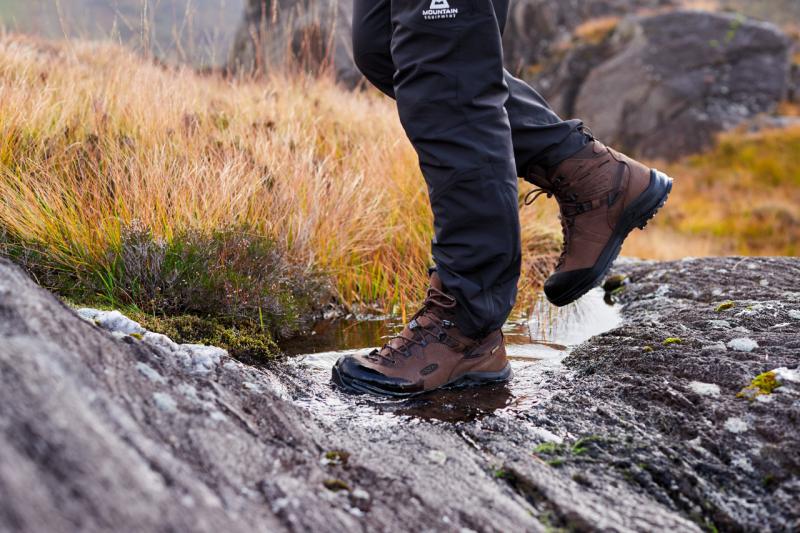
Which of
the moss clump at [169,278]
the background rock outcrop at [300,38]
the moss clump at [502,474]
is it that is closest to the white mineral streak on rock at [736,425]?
the moss clump at [502,474]

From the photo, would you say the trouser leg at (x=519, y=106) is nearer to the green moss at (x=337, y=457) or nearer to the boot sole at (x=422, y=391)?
the boot sole at (x=422, y=391)

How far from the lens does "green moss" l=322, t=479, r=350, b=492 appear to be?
135cm

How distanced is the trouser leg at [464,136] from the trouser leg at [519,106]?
5.1 inches

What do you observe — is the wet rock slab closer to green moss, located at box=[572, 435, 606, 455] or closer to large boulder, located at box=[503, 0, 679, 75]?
green moss, located at box=[572, 435, 606, 455]

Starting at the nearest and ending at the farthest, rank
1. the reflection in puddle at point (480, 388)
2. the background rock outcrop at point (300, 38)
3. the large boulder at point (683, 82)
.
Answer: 1. the reflection in puddle at point (480, 388)
2. the background rock outcrop at point (300, 38)
3. the large boulder at point (683, 82)

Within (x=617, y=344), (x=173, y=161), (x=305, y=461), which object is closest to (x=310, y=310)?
(x=173, y=161)

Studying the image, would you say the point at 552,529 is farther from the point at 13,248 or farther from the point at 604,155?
the point at 13,248

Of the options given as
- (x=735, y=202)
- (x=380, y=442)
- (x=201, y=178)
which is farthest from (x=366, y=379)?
(x=735, y=202)

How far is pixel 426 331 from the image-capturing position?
2.21 m

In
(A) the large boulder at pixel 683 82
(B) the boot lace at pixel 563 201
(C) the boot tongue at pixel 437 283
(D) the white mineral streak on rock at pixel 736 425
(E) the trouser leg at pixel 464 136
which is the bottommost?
(A) the large boulder at pixel 683 82

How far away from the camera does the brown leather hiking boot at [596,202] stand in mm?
2389

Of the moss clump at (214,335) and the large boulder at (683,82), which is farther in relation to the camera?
the large boulder at (683,82)

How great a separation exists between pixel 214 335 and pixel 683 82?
17051mm

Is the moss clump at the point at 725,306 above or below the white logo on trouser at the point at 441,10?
below
